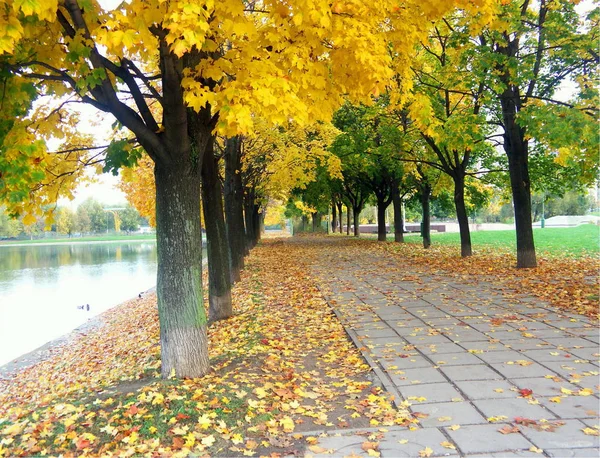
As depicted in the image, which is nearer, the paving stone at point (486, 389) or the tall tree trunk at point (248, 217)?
the paving stone at point (486, 389)

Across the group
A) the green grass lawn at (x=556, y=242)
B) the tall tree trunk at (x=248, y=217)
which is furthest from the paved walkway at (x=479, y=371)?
the tall tree trunk at (x=248, y=217)

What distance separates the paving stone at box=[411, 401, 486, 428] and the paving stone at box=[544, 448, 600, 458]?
58 centimetres

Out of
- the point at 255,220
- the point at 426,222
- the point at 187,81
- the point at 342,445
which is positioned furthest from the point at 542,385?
the point at 255,220

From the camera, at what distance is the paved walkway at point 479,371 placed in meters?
3.33

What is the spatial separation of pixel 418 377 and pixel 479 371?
2.12 feet

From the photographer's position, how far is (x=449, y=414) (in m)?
3.79

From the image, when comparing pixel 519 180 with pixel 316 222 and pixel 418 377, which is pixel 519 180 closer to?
pixel 418 377

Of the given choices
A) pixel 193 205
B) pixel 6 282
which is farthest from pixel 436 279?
pixel 6 282

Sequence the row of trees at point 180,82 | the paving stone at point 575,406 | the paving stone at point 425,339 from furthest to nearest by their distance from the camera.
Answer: the paving stone at point 425,339
the row of trees at point 180,82
the paving stone at point 575,406

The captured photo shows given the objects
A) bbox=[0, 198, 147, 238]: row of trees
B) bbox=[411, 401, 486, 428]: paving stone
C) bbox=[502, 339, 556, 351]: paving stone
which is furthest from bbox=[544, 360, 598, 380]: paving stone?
bbox=[0, 198, 147, 238]: row of trees

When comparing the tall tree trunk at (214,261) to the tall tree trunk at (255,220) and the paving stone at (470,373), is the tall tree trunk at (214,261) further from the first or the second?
the tall tree trunk at (255,220)

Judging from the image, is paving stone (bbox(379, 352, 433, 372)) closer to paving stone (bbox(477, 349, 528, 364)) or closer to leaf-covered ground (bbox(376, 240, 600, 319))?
paving stone (bbox(477, 349, 528, 364))

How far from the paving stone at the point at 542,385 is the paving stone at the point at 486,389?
0.13m

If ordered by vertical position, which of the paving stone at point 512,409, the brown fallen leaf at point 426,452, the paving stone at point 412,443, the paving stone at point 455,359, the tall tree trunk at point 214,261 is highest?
the tall tree trunk at point 214,261
